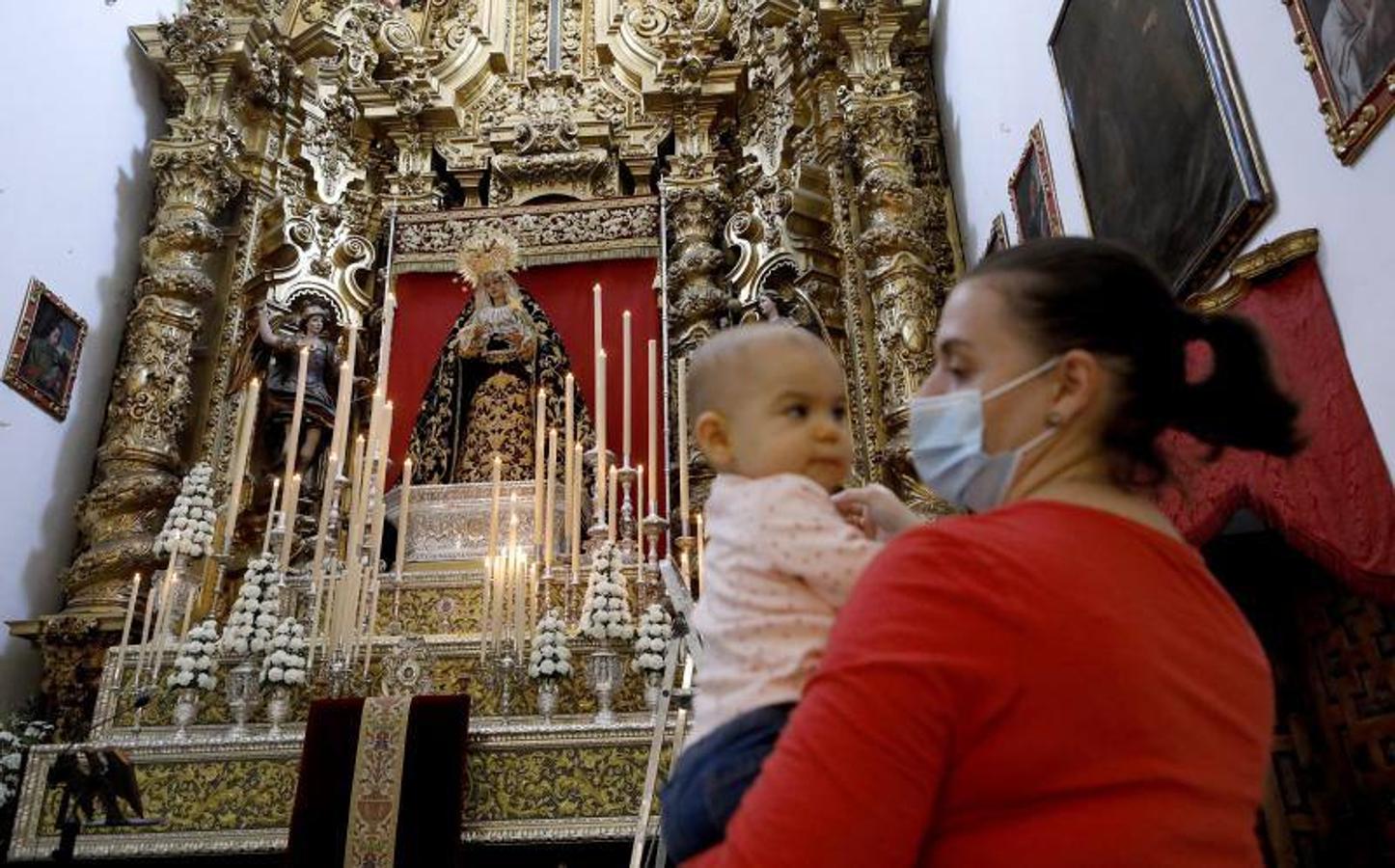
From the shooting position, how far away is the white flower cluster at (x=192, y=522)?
398 cm

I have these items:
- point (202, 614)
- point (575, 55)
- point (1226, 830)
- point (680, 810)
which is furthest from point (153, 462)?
point (1226, 830)

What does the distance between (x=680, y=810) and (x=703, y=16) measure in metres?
8.30

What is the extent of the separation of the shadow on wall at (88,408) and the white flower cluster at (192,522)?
150 centimetres

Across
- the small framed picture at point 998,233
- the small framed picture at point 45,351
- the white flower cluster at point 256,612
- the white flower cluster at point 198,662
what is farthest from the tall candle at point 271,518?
the small framed picture at point 998,233

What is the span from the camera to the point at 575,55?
27.4 feet

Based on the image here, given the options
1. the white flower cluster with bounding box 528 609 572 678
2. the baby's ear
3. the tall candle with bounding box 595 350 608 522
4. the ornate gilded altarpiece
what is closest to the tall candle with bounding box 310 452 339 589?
the white flower cluster with bounding box 528 609 572 678

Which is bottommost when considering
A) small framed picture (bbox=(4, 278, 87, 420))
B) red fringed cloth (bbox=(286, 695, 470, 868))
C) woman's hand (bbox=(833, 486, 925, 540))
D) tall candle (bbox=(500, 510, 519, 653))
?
red fringed cloth (bbox=(286, 695, 470, 868))

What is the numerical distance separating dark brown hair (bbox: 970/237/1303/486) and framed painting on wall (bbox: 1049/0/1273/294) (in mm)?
2315

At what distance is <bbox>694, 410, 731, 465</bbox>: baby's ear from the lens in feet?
3.43

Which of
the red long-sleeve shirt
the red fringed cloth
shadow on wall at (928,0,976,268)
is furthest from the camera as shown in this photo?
shadow on wall at (928,0,976,268)

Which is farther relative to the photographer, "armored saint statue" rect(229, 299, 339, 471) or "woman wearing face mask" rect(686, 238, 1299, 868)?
"armored saint statue" rect(229, 299, 339, 471)

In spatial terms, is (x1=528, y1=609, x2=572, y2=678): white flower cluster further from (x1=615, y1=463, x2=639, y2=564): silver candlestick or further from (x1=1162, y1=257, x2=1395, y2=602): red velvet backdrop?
(x1=1162, y1=257, x2=1395, y2=602): red velvet backdrop

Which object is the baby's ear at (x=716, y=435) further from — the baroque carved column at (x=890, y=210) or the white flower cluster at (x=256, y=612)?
the baroque carved column at (x=890, y=210)

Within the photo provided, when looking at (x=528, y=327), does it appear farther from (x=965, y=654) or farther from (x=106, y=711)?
(x=965, y=654)
